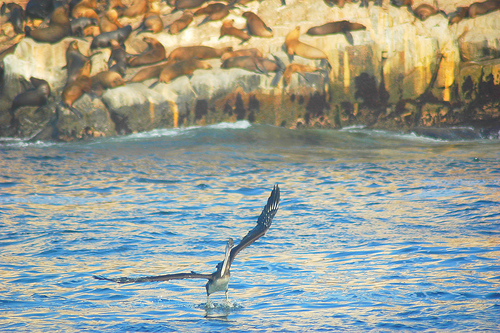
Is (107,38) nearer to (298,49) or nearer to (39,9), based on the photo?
(39,9)

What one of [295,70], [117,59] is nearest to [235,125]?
[295,70]

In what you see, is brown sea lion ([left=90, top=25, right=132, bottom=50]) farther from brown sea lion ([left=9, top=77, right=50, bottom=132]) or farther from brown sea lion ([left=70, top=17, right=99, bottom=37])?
brown sea lion ([left=9, top=77, right=50, bottom=132])

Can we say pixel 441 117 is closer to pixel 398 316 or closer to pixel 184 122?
pixel 184 122

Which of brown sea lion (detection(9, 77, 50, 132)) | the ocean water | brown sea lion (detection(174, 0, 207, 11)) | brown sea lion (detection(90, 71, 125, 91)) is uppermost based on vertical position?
brown sea lion (detection(174, 0, 207, 11))

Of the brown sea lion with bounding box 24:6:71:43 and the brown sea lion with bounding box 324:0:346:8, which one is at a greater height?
the brown sea lion with bounding box 324:0:346:8

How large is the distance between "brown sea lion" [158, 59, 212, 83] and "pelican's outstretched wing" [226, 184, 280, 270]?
8.79m

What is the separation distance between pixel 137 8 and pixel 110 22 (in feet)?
3.62

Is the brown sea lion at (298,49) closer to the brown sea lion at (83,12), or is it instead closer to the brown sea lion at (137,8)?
the brown sea lion at (137,8)

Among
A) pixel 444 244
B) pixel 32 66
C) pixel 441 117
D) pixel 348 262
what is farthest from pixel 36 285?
pixel 441 117

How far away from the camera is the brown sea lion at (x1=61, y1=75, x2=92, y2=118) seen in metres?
12.8

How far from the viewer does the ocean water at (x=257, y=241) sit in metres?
4.59

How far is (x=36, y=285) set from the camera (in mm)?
5172

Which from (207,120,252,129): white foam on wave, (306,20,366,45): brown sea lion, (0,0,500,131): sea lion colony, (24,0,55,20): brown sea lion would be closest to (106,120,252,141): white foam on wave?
(207,120,252,129): white foam on wave

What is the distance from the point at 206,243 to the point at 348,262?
5.26 ft
